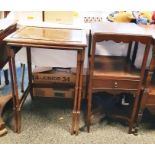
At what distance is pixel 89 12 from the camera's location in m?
2.39

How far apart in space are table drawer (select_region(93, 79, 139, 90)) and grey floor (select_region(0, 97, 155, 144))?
41 centimetres

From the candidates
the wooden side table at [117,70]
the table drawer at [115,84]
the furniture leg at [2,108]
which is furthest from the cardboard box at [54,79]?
the table drawer at [115,84]

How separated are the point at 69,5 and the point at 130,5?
Answer: 1.67 feet

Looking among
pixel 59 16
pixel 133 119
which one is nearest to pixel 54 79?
pixel 133 119

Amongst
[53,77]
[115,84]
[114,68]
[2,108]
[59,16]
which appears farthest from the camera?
[59,16]

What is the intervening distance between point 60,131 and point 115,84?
1.91ft

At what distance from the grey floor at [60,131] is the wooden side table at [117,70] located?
89mm

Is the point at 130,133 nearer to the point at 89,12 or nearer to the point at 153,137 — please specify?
the point at 153,137

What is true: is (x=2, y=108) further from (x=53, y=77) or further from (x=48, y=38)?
(x=48, y=38)

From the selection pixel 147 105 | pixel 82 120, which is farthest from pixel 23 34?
pixel 147 105

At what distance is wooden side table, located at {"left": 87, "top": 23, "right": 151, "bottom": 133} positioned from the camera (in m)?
1.34

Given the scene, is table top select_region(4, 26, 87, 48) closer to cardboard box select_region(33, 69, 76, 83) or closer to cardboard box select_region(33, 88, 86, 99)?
cardboard box select_region(33, 69, 76, 83)

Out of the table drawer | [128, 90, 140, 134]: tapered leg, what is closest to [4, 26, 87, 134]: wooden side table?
the table drawer

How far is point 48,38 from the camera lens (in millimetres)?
1379
